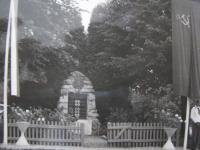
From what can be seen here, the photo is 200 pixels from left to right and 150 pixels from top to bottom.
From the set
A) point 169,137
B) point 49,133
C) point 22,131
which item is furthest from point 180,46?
point 22,131

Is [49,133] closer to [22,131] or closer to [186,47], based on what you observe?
[22,131]

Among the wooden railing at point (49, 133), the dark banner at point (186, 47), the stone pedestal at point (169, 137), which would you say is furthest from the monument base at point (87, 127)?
the dark banner at point (186, 47)

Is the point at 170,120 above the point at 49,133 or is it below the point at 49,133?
above

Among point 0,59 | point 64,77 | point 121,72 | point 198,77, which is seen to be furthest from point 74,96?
point 198,77

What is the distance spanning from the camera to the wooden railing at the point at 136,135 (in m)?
10.8

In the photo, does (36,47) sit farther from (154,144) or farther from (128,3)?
(154,144)

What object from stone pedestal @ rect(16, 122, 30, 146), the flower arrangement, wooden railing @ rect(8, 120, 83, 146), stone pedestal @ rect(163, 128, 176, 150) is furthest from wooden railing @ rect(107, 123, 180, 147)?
stone pedestal @ rect(16, 122, 30, 146)

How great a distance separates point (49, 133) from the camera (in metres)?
Result: 10.6

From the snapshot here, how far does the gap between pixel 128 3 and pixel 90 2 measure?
6.03 feet

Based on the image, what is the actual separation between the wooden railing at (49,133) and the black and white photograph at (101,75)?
3 cm

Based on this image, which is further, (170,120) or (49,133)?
(170,120)

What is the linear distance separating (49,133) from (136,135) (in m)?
2.75

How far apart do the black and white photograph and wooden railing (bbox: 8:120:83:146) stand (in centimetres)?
3

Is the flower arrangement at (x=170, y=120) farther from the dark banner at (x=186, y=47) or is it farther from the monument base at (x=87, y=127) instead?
the monument base at (x=87, y=127)
